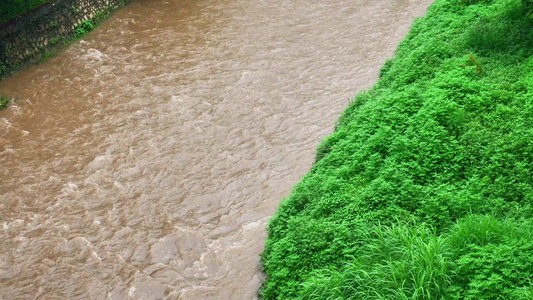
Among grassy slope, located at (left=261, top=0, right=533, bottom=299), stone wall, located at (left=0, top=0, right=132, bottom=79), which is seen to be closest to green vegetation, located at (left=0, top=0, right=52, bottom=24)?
stone wall, located at (left=0, top=0, right=132, bottom=79)

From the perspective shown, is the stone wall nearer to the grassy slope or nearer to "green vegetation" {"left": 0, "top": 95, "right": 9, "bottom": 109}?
"green vegetation" {"left": 0, "top": 95, "right": 9, "bottom": 109}

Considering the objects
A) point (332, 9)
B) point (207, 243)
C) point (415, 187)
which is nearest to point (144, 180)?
point (207, 243)

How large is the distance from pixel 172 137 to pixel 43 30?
472 cm

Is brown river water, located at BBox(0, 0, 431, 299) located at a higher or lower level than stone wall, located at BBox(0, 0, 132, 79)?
lower

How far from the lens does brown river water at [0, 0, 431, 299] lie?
6508 millimetres

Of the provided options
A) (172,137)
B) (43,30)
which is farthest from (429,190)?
(43,30)

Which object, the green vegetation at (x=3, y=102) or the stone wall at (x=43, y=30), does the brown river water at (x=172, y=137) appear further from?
the stone wall at (x=43, y=30)

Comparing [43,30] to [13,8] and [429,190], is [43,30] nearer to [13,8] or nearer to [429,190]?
[13,8]

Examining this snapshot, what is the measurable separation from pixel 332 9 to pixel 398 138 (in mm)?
7881

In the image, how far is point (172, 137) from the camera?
8797 mm

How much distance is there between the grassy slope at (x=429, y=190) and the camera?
4359mm

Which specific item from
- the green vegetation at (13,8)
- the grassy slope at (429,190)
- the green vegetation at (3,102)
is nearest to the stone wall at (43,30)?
the green vegetation at (13,8)

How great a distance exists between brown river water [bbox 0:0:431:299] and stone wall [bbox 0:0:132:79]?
28cm

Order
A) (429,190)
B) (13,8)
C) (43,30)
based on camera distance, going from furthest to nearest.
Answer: (43,30) → (13,8) → (429,190)
